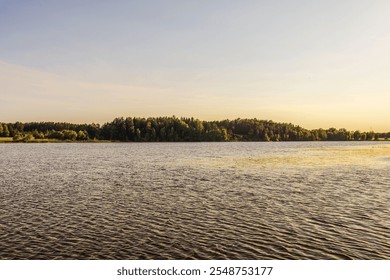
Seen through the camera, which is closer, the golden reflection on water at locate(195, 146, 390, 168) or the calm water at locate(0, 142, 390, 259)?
the calm water at locate(0, 142, 390, 259)

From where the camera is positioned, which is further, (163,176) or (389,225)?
(163,176)

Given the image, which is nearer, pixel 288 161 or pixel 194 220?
pixel 194 220

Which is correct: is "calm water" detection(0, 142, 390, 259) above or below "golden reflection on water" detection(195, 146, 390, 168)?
below

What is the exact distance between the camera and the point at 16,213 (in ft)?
99.6

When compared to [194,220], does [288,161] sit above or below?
above

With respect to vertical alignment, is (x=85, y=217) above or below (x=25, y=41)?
below

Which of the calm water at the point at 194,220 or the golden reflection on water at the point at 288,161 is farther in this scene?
the golden reflection on water at the point at 288,161

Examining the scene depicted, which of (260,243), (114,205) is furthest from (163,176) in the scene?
(260,243)

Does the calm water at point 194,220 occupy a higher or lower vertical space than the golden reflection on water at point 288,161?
lower

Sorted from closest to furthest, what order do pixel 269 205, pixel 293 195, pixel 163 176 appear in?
pixel 269 205, pixel 293 195, pixel 163 176

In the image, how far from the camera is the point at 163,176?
56.8 meters
